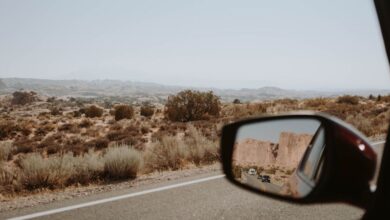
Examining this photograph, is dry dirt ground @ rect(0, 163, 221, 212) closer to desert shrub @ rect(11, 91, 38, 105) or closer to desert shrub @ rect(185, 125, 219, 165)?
desert shrub @ rect(185, 125, 219, 165)

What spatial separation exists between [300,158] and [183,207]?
4.29m

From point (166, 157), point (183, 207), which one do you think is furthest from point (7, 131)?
point (183, 207)

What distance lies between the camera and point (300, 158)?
1.95 m

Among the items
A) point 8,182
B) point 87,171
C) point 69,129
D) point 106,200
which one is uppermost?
point 106,200

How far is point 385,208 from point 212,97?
3655 cm

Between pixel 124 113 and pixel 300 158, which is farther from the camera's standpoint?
pixel 124 113

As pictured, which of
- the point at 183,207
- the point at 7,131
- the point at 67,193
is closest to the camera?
the point at 183,207

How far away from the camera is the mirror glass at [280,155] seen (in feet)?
5.59

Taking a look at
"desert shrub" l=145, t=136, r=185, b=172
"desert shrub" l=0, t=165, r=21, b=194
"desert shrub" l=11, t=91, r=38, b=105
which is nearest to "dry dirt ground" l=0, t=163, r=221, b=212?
"desert shrub" l=0, t=165, r=21, b=194

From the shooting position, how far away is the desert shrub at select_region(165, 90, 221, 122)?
35531mm

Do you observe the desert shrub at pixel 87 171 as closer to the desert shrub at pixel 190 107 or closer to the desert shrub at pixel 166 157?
the desert shrub at pixel 166 157

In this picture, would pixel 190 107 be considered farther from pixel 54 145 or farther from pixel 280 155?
pixel 280 155

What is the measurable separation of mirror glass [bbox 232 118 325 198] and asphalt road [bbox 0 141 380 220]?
134 inches

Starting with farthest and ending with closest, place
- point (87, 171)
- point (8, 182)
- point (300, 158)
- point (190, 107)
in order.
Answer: point (190, 107) → point (87, 171) → point (8, 182) → point (300, 158)
